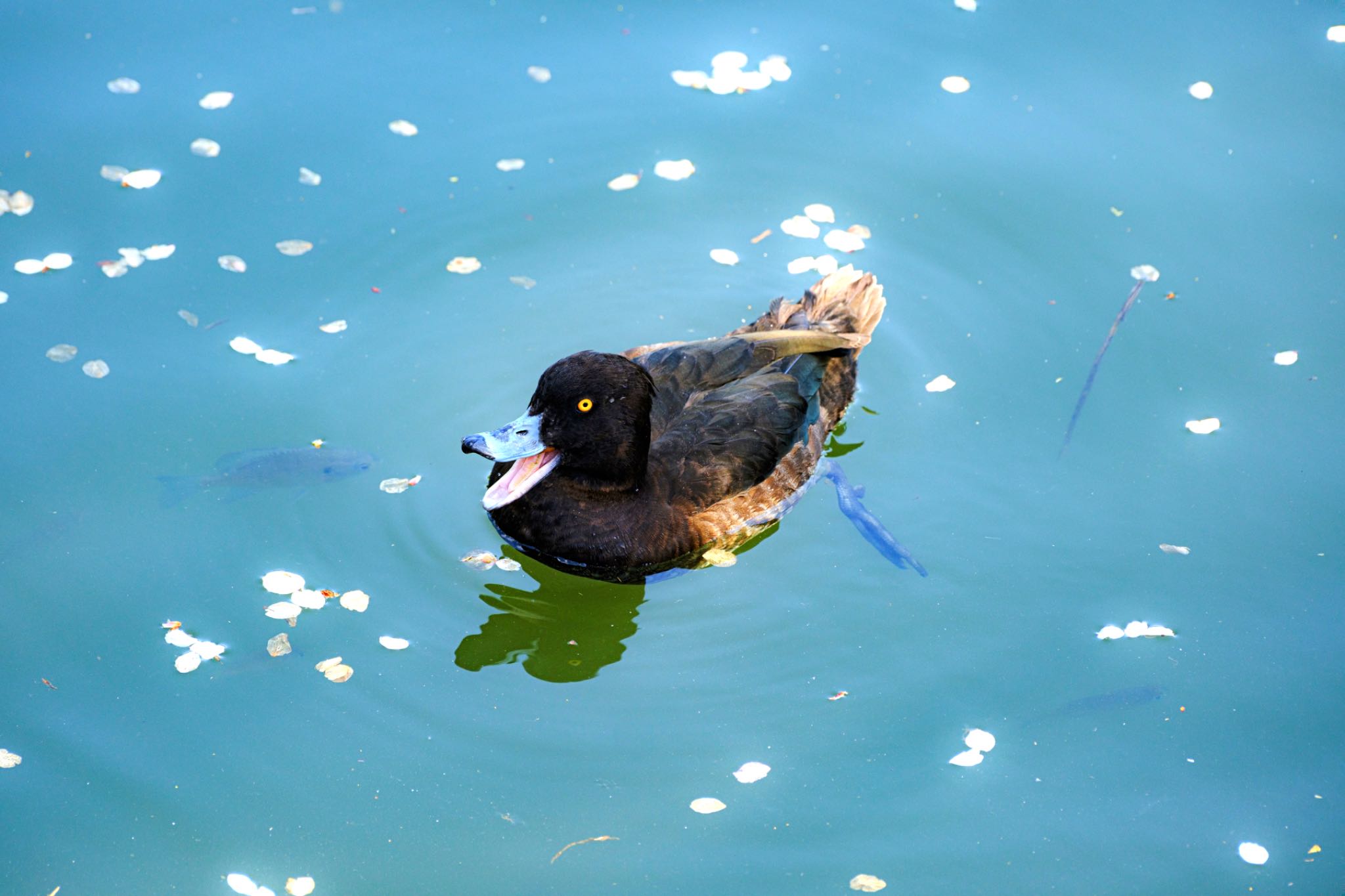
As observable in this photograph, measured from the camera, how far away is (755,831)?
524 centimetres

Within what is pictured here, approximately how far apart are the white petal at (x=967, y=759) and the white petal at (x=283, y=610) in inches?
125

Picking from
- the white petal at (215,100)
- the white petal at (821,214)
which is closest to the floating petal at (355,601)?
the white petal at (821,214)

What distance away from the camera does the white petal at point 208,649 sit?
18.8 feet

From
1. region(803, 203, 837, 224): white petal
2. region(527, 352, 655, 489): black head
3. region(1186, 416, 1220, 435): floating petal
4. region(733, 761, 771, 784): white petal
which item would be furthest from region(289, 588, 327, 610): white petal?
region(1186, 416, 1220, 435): floating petal

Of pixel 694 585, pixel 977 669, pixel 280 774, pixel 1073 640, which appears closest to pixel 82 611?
pixel 280 774

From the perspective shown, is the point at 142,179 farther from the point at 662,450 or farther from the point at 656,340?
the point at 662,450

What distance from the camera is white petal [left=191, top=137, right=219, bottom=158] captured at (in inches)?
324

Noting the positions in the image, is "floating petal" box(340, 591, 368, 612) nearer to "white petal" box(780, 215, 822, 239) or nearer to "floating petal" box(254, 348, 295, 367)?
"floating petal" box(254, 348, 295, 367)

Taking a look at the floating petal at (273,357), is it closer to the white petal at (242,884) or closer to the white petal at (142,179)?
the white petal at (142,179)

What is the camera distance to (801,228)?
8.16 metres

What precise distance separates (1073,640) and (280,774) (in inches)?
151

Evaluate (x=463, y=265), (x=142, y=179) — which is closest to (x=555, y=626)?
(x=463, y=265)

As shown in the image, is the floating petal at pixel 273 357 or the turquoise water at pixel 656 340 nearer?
the turquoise water at pixel 656 340

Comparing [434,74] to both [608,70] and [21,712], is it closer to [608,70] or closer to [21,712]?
[608,70]
